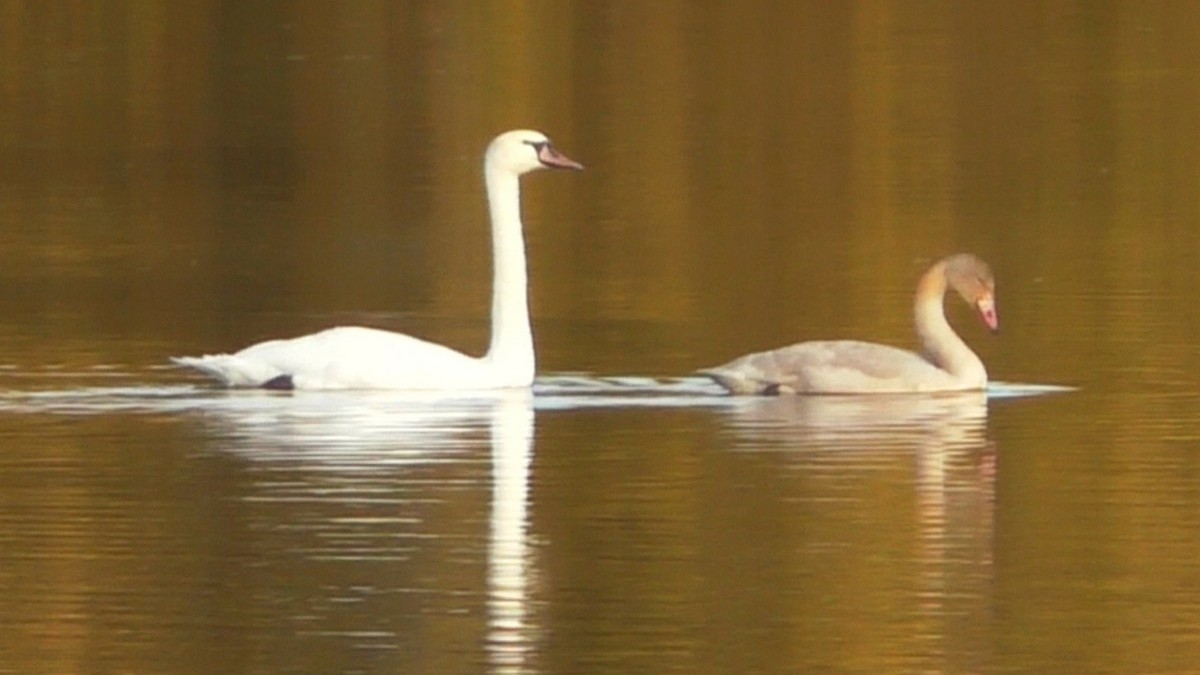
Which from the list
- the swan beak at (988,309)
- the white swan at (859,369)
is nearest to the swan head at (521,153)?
the white swan at (859,369)

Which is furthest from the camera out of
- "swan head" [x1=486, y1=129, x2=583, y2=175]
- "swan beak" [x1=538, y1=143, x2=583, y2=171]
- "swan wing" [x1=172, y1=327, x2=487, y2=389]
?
"swan head" [x1=486, y1=129, x2=583, y2=175]

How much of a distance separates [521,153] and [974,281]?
2.00m

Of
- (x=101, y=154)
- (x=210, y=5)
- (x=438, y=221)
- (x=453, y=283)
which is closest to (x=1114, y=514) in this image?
(x=453, y=283)

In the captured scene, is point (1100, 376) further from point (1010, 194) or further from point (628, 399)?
point (1010, 194)

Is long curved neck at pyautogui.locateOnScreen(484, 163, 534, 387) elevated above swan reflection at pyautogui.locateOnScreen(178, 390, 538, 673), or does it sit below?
above

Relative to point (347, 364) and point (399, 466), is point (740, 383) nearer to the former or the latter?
point (347, 364)

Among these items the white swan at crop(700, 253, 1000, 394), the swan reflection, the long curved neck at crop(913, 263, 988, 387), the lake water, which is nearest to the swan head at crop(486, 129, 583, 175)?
the lake water

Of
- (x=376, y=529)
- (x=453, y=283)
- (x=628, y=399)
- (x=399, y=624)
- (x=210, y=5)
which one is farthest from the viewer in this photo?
(x=210, y=5)

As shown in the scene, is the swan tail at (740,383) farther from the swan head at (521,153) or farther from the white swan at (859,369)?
the swan head at (521,153)

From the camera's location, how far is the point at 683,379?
16.3 metres

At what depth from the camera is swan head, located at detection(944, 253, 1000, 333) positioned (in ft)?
55.5

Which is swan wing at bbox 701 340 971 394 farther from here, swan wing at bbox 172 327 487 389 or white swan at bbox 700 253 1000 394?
swan wing at bbox 172 327 487 389

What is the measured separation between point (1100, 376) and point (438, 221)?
9.90m

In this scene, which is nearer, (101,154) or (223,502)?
(223,502)
